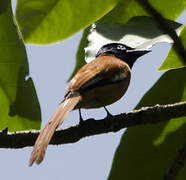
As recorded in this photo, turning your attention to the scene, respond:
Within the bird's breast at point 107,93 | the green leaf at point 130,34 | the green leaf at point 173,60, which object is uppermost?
the green leaf at point 130,34

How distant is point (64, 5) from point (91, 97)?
0.91 m

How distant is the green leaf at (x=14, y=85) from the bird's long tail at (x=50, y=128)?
0.14 meters

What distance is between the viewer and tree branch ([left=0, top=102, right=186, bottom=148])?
2500 millimetres

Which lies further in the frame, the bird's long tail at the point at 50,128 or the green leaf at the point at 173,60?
the green leaf at the point at 173,60

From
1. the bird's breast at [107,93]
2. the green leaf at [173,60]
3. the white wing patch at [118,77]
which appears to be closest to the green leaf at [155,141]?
the green leaf at [173,60]

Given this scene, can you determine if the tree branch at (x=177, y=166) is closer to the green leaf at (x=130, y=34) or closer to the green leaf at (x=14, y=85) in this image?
the green leaf at (x=130, y=34)

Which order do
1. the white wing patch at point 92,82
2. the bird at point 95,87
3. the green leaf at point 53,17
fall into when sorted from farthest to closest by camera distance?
the white wing patch at point 92,82 → the bird at point 95,87 → the green leaf at point 53,17

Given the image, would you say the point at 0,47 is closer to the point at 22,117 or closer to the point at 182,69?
the point at 22,117

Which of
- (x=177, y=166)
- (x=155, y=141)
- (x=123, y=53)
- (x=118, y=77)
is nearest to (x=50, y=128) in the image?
(x=155, y=141)

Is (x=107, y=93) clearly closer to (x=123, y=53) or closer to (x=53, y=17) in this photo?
(x=53, y=17)

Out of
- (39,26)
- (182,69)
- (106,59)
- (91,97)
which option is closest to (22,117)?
(39,26)

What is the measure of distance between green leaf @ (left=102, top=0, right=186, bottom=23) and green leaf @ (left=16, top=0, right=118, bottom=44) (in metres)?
0.30

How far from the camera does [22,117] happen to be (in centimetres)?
286

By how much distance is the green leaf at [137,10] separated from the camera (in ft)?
9.53
